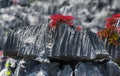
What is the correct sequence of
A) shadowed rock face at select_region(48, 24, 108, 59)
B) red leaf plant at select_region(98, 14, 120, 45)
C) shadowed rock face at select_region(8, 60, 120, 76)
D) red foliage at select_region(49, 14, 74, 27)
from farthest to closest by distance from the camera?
red leaf plant at select_region(98, 14, 120, 45)
red foliage at select_region(49, 14, 74, 27)
shadowed rock face at select_region(8, 60, 120, 76)
shadowed rock face at select_region(48, 24, 108, 59)

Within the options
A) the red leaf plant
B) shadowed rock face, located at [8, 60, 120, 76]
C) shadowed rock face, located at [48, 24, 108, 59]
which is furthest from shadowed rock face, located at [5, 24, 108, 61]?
the red leaf plant

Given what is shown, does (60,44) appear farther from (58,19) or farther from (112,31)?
(112,31)

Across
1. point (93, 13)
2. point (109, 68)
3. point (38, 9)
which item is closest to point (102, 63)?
point (109, 68)

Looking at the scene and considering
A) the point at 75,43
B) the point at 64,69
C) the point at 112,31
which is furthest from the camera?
the point at 112,31

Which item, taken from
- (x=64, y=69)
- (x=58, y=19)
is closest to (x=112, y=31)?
(x=58, y=19)

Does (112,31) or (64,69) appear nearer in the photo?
(64,69)

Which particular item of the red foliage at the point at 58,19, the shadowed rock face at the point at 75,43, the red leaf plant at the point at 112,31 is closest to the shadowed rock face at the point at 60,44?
the shadowed rock face at the point at 75,43

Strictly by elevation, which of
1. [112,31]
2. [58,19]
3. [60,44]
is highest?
[58,19]

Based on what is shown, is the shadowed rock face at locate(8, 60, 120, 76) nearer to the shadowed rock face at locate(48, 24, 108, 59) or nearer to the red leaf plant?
the shadowed rock face at locate(48, 24, 108, 59)
